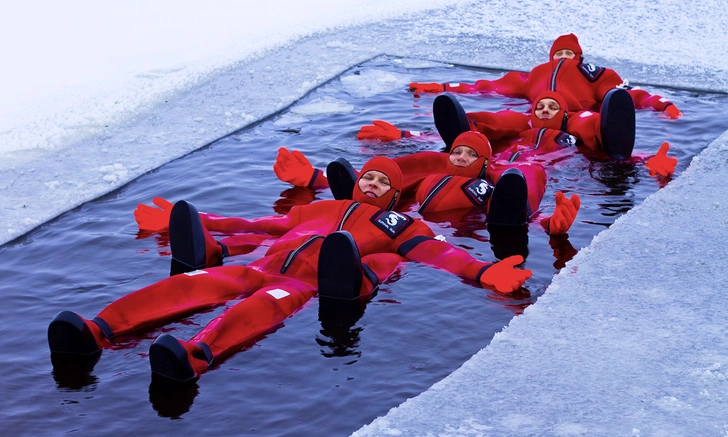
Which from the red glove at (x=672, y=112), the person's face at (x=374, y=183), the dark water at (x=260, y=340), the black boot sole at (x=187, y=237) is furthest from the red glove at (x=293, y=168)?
the red glove at (x=672, y=112)

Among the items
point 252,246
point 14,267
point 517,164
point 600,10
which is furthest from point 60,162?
point 600,10

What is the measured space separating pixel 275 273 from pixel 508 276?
1.17 meters

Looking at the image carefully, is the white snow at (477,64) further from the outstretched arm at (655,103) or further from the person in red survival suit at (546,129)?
the outstretched arm at (655,103)

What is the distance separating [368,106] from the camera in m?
8.91

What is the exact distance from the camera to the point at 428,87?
30.3 feet

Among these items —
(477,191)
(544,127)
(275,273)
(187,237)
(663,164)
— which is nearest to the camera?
(275,273)

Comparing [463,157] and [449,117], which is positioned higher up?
[449,117]

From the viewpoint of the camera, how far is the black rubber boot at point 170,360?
12.7 ft

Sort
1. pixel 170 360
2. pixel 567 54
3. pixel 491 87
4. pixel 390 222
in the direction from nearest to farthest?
pixel 170 360 → pixel 390 222 → pixel 567 54 → pixel 491 87

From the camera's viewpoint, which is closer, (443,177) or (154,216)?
(154,216)

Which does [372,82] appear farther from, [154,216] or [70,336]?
[70,336]

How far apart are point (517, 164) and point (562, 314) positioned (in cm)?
233

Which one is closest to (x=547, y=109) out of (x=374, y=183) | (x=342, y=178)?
(x=342, y=178)

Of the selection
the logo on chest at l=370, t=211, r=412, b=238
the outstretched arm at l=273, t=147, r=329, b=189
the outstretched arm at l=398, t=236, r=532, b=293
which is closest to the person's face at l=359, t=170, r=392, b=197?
the logo on chest at l=370, t=211, r=412, b=238
